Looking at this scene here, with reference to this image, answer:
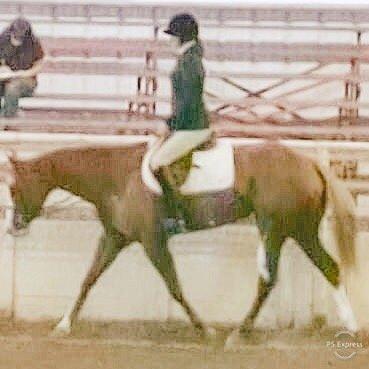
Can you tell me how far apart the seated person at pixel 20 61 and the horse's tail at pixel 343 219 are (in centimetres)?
53

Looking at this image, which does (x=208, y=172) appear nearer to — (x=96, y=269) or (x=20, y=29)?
(x=96, y=269)

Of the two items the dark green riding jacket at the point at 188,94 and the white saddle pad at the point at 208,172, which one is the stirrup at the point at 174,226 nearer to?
the white saddle pad at the point at 208,172

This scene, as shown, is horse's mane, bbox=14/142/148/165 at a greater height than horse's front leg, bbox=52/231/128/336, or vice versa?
horse's mane, bbox=14/142/148/165

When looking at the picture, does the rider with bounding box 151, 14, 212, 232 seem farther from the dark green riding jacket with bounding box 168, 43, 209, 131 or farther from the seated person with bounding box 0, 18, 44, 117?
the seated person with bounding box 0, 18, 44, 117

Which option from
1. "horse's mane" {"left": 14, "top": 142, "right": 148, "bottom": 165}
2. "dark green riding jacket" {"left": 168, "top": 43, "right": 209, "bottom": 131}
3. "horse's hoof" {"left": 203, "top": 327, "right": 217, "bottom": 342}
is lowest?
"horse's hoof" {"left": 203, "top": 327, "right": 217, "bottom": 342}

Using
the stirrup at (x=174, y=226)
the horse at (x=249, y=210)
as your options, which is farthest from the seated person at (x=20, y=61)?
the stirrup at (x=174, y=226)

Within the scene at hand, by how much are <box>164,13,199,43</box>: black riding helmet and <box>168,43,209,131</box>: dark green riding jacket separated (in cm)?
2

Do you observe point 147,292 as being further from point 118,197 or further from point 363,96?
point 363,96

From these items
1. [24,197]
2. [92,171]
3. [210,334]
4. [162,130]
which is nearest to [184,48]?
[162,130]

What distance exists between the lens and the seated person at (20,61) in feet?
6.64

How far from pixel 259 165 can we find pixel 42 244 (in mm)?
404

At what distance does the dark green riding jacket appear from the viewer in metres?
2.01

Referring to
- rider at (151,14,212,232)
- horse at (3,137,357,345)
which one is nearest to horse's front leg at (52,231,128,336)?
horse at (3,137,357,345)

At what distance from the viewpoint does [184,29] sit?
6.63 feet
